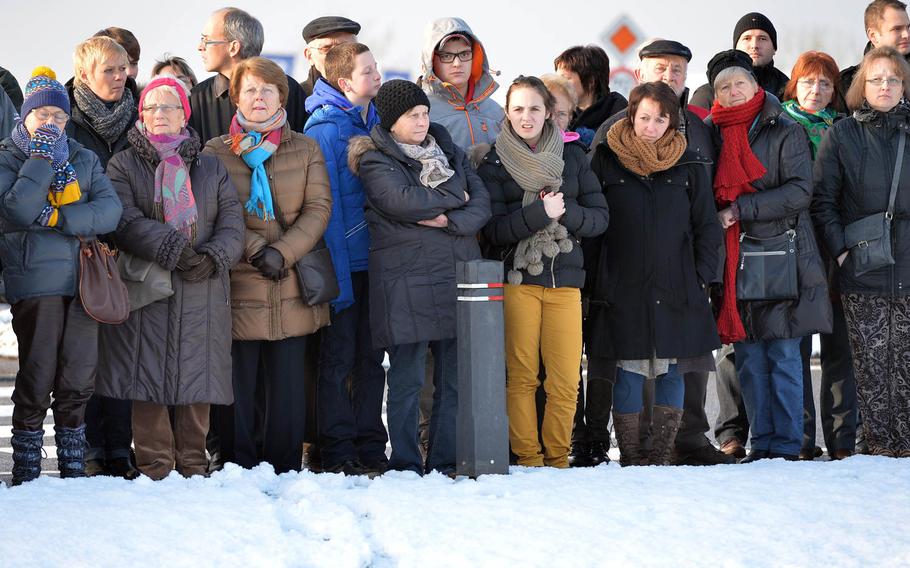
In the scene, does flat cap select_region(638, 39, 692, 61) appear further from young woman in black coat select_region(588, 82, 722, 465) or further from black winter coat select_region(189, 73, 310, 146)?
black winter coat select_region(189, 73, 310, 146)

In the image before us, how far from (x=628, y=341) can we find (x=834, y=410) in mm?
1875

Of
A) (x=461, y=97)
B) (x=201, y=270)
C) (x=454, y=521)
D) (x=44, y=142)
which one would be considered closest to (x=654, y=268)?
(x=461, y=97)

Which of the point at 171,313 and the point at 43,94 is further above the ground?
the point at 43,94

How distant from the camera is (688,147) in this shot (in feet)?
25.9

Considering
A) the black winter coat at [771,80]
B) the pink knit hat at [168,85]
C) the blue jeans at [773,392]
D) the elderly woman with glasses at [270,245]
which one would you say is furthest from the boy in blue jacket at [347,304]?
the black winter coat at [771,80]

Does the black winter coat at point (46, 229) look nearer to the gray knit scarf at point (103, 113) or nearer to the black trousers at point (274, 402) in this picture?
the gray knit scarf at point (103, 113)

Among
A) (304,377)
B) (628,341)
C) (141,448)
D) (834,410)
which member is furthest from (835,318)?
(141,448)

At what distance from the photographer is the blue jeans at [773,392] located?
7.96 m

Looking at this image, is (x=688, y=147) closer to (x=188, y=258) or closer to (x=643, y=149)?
(x=643, y=149)

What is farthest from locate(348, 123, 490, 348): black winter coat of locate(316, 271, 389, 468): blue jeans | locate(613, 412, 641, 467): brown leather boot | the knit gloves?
the knit gloves

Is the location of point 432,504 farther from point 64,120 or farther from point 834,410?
point 834,410

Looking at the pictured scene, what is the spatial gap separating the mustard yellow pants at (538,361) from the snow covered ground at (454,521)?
718mm

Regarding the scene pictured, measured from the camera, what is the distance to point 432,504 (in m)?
5.95

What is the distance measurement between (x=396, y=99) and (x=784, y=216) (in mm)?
2520
